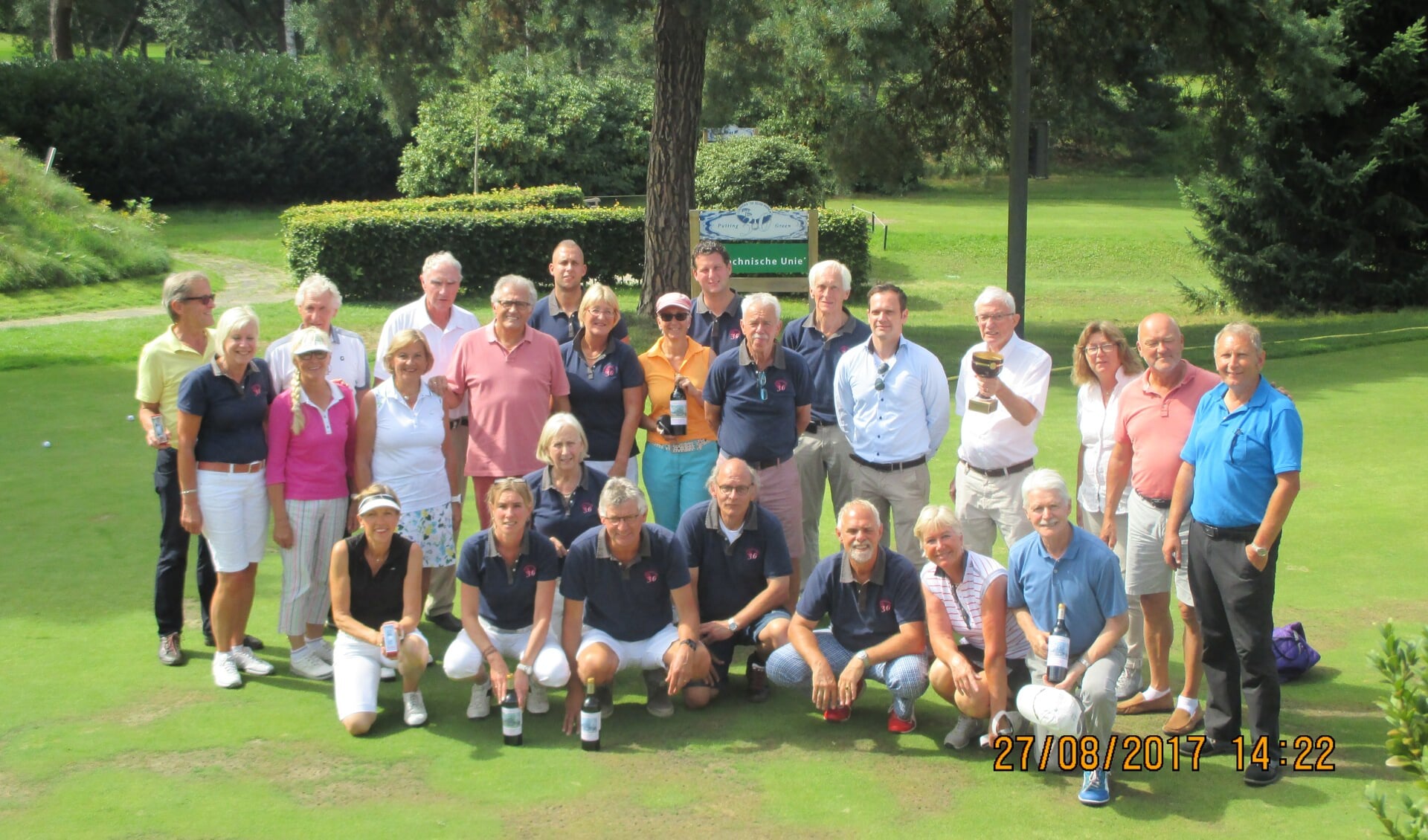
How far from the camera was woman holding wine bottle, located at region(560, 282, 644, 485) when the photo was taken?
6.82 m

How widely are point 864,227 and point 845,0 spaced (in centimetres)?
841

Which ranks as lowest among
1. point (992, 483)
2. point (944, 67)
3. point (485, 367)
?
point (992, 483)

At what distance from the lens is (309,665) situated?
6.39 meters

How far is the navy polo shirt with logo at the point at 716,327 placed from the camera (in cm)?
724

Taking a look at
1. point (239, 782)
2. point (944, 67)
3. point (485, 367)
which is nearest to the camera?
point (239, 782)

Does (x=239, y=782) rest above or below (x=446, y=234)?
below

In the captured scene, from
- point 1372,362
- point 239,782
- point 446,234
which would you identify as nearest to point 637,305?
point 446,234

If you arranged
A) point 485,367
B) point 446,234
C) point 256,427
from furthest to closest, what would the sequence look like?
point 446,234 → point 485,367 → point 256,427

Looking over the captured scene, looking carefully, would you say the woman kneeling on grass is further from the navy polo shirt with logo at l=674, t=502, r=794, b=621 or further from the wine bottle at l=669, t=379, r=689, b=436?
the wine bottle at l=669, t=379, r=689, b=436

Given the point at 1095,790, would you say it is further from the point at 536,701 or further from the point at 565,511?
the point at 565,511

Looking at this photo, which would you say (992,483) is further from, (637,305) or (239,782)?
(637,305)

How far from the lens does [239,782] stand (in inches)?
206

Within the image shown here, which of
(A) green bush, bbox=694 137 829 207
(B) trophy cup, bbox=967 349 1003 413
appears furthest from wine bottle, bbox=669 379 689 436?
(A) green bush, bbox=694 137 829 207

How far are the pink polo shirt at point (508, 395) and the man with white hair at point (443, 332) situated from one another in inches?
11.3
